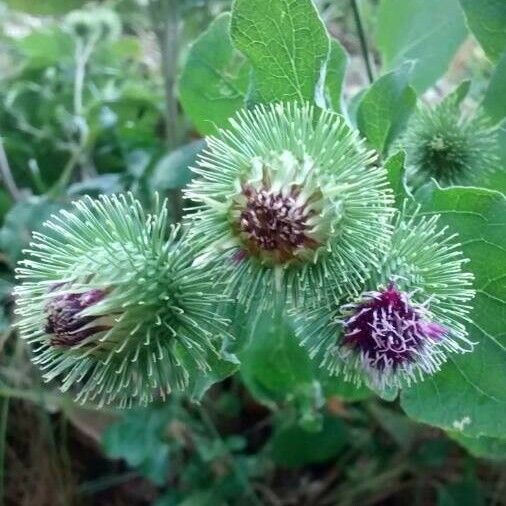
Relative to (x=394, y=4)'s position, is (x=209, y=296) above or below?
below

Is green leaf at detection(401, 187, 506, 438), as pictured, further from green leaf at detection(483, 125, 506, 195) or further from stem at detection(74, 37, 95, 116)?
stem at detection(74, 37, 95, 116)

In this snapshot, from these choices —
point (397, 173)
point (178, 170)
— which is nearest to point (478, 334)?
point (397, 173)

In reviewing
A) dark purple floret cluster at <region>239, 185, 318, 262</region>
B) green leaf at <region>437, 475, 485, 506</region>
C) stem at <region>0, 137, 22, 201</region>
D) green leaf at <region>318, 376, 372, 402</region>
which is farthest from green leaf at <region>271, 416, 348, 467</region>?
dark purple floret cluster at <region>239, 185, 318, 262</region>

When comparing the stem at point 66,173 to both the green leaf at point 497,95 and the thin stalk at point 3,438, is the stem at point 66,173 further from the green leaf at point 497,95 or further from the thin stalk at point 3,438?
the green leaf at point 497,95

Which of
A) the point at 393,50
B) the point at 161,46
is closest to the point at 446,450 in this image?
the point at 393,50

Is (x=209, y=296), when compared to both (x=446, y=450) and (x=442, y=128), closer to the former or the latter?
(x=442, y=128)

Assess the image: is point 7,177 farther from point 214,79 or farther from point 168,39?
point 214,79

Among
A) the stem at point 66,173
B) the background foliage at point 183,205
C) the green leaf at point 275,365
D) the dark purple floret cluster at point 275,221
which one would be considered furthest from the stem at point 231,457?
the dark purple floret cluster at point 275,221
